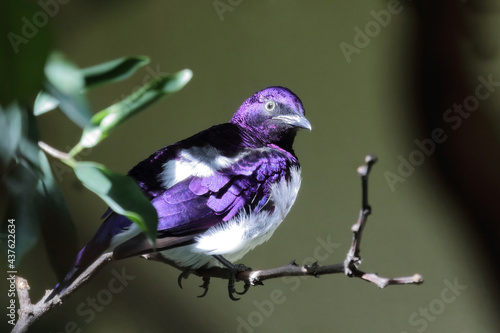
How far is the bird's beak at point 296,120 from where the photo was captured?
1.38 metres

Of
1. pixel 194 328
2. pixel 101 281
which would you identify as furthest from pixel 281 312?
pixel 101 281

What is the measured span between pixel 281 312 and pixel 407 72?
98cm

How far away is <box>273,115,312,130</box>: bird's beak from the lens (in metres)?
1.38

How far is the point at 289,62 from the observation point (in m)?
2.12

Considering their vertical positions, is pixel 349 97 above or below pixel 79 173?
below

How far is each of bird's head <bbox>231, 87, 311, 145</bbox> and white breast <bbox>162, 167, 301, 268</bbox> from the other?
3.9 inches

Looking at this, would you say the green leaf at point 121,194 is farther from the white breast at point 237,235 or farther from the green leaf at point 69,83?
the white breast at point 237,235

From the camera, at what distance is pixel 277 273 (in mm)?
1006

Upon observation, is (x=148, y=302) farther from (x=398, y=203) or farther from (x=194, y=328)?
(x=398, y=203)

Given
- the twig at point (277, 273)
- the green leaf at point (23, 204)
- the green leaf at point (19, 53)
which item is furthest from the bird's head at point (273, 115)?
the green leaf at point (19, 53)

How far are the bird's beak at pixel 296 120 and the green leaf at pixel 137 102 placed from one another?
704 mm

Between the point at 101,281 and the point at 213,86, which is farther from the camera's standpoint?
the point at 101,281

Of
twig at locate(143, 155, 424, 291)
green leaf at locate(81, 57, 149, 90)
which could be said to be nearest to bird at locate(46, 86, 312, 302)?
twig at locate(143, 155, 424, 291)

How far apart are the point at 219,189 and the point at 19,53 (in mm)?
781
